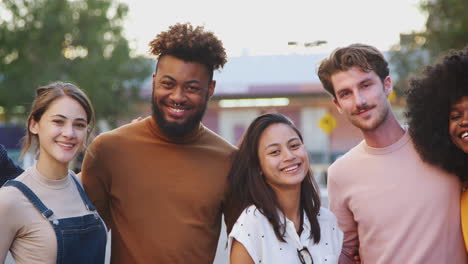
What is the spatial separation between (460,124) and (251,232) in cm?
147

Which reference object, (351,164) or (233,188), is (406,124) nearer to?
(351,164)

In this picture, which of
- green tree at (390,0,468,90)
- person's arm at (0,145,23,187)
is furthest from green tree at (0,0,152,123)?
person's arm at (0,145,23,187)

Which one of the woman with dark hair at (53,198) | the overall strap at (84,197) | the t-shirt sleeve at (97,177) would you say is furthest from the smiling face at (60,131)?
the t-shirt sleeve at (97,177)

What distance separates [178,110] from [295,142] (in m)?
0.77

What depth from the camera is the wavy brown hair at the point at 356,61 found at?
444 cm

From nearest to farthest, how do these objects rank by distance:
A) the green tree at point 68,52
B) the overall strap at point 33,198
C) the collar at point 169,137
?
the overall strap at point 33,198 → the collar at point 169,137 → the green tree at point 68,52

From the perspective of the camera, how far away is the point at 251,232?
3791mm

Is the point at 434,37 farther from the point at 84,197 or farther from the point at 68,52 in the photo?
the point at 84,197

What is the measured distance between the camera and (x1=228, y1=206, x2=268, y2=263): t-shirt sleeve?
12.3 ft

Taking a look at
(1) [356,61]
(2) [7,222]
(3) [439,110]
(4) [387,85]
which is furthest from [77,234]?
(3) [439,110]

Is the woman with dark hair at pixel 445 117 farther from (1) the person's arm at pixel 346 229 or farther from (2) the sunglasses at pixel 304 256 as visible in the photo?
(2) the sunglasses at pixel 304 256

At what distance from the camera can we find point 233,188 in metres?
4.17

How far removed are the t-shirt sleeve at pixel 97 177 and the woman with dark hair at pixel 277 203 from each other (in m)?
0.80

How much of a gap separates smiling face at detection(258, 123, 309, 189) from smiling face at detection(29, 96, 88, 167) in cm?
109
